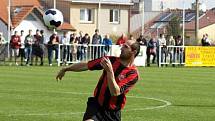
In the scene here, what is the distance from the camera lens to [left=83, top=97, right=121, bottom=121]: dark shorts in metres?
8.87

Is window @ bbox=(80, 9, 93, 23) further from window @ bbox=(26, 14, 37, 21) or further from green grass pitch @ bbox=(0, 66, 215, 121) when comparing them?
green grass pitch @ bbox=(0, 66, 215, 121)

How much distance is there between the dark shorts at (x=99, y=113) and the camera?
8867mm

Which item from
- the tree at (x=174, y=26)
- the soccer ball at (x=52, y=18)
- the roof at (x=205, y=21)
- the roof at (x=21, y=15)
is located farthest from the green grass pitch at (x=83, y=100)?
the roof at (x=205, y=21)

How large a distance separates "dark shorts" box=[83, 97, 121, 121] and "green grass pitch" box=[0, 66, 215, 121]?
11.9 feet

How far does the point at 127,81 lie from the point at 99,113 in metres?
0.58

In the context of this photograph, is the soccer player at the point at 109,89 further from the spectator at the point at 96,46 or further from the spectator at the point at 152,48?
the spectator at the point at 152,48

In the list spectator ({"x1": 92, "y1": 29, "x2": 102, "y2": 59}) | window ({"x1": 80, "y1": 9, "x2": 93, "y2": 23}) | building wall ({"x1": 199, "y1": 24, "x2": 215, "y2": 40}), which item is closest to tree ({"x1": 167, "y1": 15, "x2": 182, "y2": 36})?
building wall ({"x1": 199, "y1": 24, "x2": 215, "y2": 40})

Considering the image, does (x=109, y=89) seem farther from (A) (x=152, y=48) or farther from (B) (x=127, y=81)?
(A) (x=152, y=48)

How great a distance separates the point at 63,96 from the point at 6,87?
294 cm

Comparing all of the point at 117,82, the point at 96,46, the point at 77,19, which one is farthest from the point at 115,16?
the point at 117,82

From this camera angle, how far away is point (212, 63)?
40562 mm

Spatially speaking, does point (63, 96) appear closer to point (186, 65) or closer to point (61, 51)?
point (61, 51)

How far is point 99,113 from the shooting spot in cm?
889

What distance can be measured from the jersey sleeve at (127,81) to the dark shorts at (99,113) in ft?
1.21
